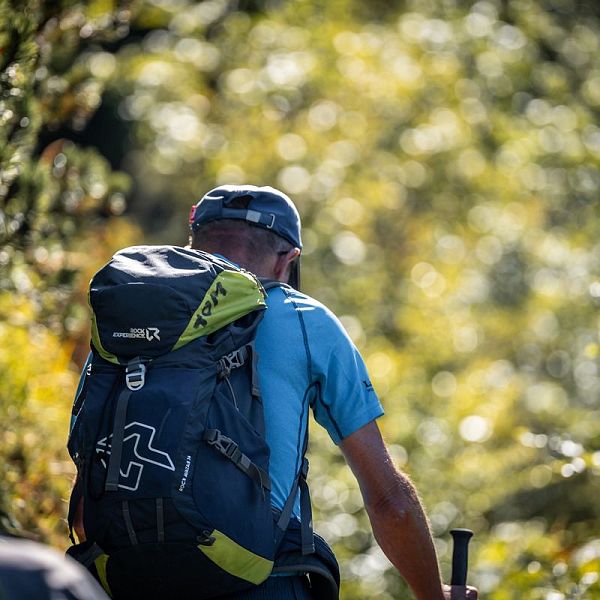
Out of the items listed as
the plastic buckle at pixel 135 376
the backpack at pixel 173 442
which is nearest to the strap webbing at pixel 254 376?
the backpack at pixel 173 442

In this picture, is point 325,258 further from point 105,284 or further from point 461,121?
point 105,284

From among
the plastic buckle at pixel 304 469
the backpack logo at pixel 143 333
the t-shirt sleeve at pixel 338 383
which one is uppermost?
the backpack logo at pixel 143 333

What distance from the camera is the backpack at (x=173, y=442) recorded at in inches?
97.3

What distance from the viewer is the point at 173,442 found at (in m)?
2.47

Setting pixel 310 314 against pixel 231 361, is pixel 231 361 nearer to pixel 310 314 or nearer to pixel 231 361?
pixel 231 361

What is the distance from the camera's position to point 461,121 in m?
11.7

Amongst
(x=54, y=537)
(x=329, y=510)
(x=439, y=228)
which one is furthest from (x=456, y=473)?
(x=439, y=228)

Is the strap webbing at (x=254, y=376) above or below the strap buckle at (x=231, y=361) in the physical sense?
below

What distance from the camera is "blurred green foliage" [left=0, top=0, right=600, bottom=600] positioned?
491 cm

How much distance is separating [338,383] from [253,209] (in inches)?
22.2

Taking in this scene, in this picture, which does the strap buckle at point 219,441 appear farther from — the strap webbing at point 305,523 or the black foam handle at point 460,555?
the black foam handle at point 460,555

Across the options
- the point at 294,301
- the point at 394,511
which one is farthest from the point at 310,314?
the point at 394,511

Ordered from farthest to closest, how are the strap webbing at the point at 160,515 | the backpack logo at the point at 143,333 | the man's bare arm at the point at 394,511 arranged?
the man's bare arm at the point at 394,511 < the backpack logo at the point at 143,333 < the strap webbing at the point at 160,515

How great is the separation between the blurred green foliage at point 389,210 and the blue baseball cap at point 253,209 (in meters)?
1.20
